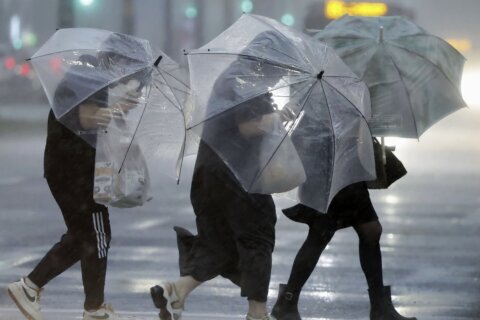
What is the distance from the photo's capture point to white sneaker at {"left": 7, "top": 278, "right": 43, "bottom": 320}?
265 inches

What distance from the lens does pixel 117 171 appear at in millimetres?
6262

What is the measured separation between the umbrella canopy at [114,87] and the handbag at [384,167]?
4.21 feet

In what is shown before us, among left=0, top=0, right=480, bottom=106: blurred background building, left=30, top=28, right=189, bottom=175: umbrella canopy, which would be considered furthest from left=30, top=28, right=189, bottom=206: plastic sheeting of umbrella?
left=0, top=0, right=480, bottom=106: blurred background building

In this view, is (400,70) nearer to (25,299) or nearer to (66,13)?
(25,299)

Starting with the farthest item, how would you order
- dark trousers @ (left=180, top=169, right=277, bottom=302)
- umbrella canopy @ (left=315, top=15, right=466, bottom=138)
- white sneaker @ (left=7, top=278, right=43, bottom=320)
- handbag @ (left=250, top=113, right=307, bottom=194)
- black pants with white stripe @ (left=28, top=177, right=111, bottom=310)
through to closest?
umbrella canopy @ (left=315, top=15, right=466, bottom=138) < white sneaker @ (left=7, top=278, right=43, bottom=320) < black pants with white stripe @ (left=28, top=177, right=111, bottom=310) < dark trousers @ (left=180, top=169, right=277, bottom=302) < handbag @ (left=250, top=113, right=307, bottom=194)

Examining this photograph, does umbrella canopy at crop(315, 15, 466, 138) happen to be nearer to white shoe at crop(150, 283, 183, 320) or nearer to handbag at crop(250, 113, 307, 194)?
handbag at crop(250, 113, 307, 194)

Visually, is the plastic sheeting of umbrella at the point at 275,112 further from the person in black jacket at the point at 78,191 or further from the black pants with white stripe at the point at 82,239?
the black pants with white stripe at the point at 82,239

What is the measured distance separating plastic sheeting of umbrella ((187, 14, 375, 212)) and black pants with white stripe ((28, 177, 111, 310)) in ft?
2.87

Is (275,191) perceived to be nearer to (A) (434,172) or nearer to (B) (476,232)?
(B) (476,232)

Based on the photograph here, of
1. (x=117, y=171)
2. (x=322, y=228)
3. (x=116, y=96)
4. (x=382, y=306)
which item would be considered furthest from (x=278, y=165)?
(x=382, y=306)

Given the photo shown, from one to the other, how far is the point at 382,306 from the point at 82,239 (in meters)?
1.85

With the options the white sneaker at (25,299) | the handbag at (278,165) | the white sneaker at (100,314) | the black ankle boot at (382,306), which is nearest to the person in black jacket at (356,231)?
the black ankle boot at (382,306)

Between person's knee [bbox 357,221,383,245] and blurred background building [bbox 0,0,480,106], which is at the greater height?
person's knee [bbox 357,221,383,245]

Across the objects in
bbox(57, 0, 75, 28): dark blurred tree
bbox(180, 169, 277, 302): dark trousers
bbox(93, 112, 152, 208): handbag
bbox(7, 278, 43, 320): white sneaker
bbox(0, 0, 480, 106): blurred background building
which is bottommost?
bbox(0, 0, 480, 106): blurred background building
